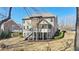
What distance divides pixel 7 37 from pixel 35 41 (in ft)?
0.78

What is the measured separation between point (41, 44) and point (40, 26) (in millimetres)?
152

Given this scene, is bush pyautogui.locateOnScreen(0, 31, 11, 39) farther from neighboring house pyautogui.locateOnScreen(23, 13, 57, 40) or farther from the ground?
neighboring house pyautogui.locateOnScreen(23, 13, 57, 40)

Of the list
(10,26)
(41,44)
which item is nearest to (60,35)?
(41,44)

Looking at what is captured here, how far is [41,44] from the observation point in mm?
1585

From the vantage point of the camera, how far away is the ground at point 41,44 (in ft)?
5.19

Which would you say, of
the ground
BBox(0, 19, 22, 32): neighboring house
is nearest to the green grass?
the ground

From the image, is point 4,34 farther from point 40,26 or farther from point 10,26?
point 40,26

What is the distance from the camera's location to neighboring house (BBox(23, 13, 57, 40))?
1.59 metres

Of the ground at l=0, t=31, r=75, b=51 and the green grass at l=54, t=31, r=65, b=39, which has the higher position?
the green grass at l=54, t=31, r=65, b=39

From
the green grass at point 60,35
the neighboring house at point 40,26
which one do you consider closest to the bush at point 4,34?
the neighboring house at point 40,26

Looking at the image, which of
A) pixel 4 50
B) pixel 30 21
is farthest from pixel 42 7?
pixel 4 50

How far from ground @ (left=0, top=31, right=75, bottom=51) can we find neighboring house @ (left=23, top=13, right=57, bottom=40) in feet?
0.17
